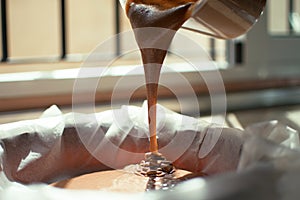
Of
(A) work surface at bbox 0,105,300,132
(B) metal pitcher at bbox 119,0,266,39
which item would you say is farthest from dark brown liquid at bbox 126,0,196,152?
(A) work surface at bbox 0,105,300,132

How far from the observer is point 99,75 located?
0.87 m

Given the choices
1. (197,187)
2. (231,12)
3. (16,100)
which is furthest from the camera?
(16,100)

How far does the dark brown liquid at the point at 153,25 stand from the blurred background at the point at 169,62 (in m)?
0.28

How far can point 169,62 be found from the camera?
3.38 feet

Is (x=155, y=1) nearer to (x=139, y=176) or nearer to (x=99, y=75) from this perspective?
(x=139, y=176)

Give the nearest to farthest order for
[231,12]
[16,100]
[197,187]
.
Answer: [197,187]
[231,12]
[16,100]

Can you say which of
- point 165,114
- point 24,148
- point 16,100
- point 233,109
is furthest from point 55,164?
point 233,109

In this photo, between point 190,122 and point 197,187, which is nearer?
Result: point 197,187

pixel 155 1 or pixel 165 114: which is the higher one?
pixel 155 1

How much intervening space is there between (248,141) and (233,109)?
1.99 ft

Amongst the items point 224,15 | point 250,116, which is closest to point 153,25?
point 224,15

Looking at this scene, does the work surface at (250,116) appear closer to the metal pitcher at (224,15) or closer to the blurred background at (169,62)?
the blurred background at (169,62)

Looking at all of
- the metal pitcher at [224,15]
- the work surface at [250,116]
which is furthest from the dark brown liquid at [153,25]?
the work surface at [250,116]

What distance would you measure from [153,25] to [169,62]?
0.52 meters
